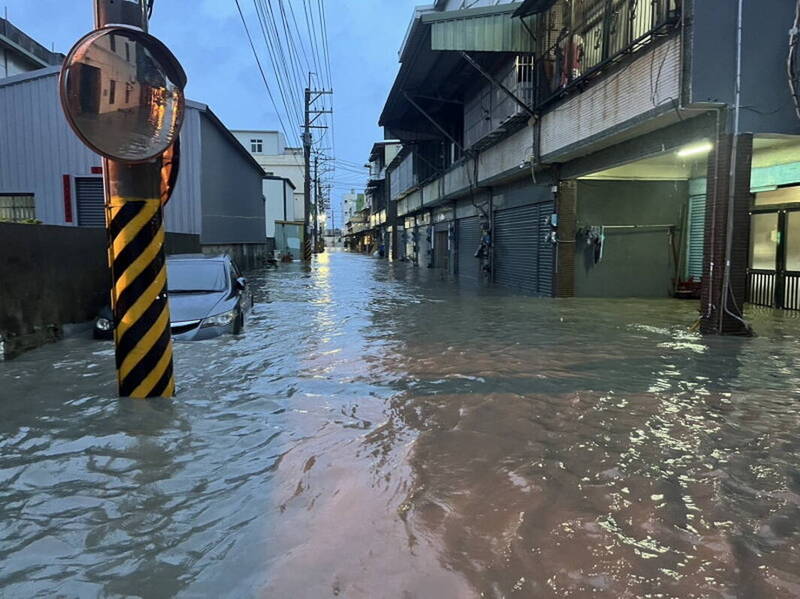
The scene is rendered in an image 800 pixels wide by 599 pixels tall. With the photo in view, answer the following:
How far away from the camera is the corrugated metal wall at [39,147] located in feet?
60.2

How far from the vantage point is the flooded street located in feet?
9.39

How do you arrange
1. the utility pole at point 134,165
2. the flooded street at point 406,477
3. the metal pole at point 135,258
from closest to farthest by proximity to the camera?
the flooded street at point 406,477 → the utility pole at point 134,165 → the metal pole at point 135,258

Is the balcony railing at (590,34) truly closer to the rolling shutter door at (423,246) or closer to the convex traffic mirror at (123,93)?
the convex traffic mirror at (123,93)

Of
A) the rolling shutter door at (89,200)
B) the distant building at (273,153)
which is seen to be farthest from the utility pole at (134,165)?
the distant building at (273,153)

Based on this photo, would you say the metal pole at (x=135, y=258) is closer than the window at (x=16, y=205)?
Yes

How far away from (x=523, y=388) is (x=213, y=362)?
12.3 feet

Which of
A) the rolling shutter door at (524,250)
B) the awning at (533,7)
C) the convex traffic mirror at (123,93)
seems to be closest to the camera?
the convex traffic mirror at (123,93)

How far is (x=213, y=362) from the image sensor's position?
7.46 metres

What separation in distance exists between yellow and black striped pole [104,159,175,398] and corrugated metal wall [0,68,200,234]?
51.4ft

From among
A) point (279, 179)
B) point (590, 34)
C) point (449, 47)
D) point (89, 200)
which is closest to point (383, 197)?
point (279, 179)

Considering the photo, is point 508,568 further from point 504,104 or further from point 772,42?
point 504,104

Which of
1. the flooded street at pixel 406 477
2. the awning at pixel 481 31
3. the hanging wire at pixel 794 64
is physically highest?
the awning at pixel 481 31

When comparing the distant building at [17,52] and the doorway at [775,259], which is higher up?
the distant building at [17,52]

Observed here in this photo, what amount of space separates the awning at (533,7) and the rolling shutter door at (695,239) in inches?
234
